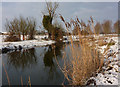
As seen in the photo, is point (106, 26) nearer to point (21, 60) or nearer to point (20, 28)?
point (21, 60)

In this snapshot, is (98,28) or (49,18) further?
(49,18)

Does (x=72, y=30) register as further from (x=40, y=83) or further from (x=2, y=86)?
(x=2, y=86)

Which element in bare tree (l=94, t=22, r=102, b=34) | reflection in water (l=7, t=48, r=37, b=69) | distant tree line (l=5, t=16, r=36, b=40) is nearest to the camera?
bare tree (l=94, t=22, r=102, b=34)

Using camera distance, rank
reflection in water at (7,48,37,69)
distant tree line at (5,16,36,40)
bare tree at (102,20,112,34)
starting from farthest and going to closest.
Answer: distant tree line at (5,16,36,40), reflection in water at (7,48,37,69), bare tree at (102,20,112,34)

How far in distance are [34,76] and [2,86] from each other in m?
0.68

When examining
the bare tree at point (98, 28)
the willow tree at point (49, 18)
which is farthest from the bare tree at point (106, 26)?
the willow tree at point (49, 18)

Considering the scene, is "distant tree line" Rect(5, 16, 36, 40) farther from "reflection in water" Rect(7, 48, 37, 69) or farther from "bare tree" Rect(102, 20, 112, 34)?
"bare tree" Rect(102, 20, 112, 34)

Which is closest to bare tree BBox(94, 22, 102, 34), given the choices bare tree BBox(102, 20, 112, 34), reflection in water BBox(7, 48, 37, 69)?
bare tree BBox(102, 20, 112, 34)

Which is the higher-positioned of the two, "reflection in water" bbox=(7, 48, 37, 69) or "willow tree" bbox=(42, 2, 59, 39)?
"willow tree" bbox=(42, 2, 59, 39)

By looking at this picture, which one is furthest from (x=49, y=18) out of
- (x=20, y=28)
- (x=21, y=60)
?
(x=21, y=60)

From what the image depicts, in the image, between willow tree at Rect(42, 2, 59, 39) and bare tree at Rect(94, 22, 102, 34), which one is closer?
bare tree at Rect(94, 22, 102, 34)

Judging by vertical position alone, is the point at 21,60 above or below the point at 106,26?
below

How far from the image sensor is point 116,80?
185 cm

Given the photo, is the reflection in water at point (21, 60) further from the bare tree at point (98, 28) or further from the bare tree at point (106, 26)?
the bare tree at point (106, 26)
